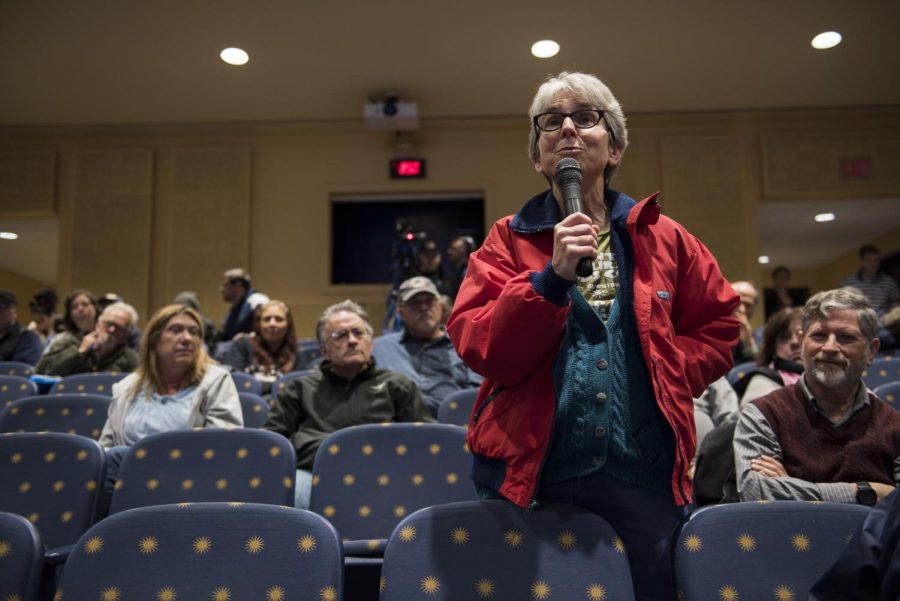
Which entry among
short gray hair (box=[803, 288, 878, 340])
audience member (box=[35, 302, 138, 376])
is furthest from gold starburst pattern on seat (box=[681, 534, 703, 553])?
audience member (box=[35, 302, 138, 376])

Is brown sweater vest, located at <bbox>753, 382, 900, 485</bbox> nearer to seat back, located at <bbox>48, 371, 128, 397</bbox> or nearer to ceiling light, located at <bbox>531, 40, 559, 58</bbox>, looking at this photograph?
seat back, located at <bbox>48, 371, 128, 397</bbox>

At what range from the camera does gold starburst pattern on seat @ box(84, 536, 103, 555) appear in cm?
114

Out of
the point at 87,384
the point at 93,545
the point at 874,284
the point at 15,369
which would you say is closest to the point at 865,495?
the point at 93,545

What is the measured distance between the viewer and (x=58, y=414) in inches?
99.3

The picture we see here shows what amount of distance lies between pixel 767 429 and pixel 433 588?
918 mm

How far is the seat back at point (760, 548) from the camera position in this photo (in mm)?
1095

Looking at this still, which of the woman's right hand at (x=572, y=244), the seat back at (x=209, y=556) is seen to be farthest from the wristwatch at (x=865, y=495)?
the seat back at (x=209, y=556)

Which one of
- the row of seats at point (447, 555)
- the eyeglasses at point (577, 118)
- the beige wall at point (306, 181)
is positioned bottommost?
the row of seats at point (447, 555)

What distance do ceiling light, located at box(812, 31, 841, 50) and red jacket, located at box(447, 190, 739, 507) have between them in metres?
4.57

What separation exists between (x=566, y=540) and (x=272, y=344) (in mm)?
2816

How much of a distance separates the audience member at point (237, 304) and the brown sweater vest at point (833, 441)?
383 centimetres

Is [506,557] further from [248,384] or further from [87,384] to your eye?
[87,384]

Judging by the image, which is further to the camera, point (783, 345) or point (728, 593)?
point (783, 345)

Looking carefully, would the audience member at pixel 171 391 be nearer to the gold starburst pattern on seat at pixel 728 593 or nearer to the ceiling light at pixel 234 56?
the gold starburst pattern on seat at pixel 728 593
